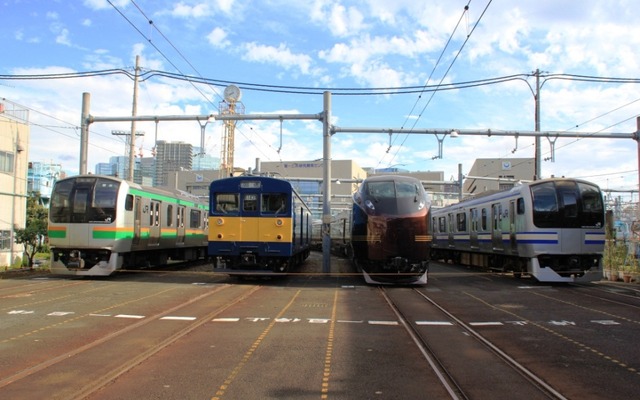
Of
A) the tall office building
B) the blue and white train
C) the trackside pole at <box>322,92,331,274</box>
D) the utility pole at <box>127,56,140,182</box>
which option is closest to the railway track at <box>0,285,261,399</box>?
the trackside pole at <box>322,92,331,274</box>

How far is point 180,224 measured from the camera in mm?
22750

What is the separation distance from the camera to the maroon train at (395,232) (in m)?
15.2

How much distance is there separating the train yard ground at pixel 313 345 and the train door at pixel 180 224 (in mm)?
9049

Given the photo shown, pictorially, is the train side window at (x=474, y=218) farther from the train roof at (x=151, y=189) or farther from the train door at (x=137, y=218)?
the train door at (x=137, y=218)

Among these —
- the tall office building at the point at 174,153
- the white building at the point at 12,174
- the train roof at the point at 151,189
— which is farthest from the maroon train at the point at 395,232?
the tall office building at the point at 174,153

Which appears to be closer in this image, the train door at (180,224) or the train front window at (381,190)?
the train front window at (381,190)

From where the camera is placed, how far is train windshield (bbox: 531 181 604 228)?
1598 cm

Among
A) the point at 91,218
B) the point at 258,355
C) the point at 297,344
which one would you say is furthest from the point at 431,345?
the point at 91,218

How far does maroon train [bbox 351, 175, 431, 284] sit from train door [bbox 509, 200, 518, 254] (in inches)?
146

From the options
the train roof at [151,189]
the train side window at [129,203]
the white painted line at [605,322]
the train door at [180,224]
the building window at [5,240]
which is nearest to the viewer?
the white painted line at [605,322]

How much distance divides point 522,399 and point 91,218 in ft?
49.2

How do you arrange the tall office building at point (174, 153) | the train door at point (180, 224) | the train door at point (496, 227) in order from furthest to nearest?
the tall office building at point (174, 153), the train door at point (180, 224), the train door at point (496, 227)

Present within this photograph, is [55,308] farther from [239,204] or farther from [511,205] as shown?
[511,205]

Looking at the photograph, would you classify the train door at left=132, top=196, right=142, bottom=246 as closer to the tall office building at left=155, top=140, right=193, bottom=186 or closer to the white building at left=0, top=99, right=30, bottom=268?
the white building at left=0, top=99, right=30, bottom=268
